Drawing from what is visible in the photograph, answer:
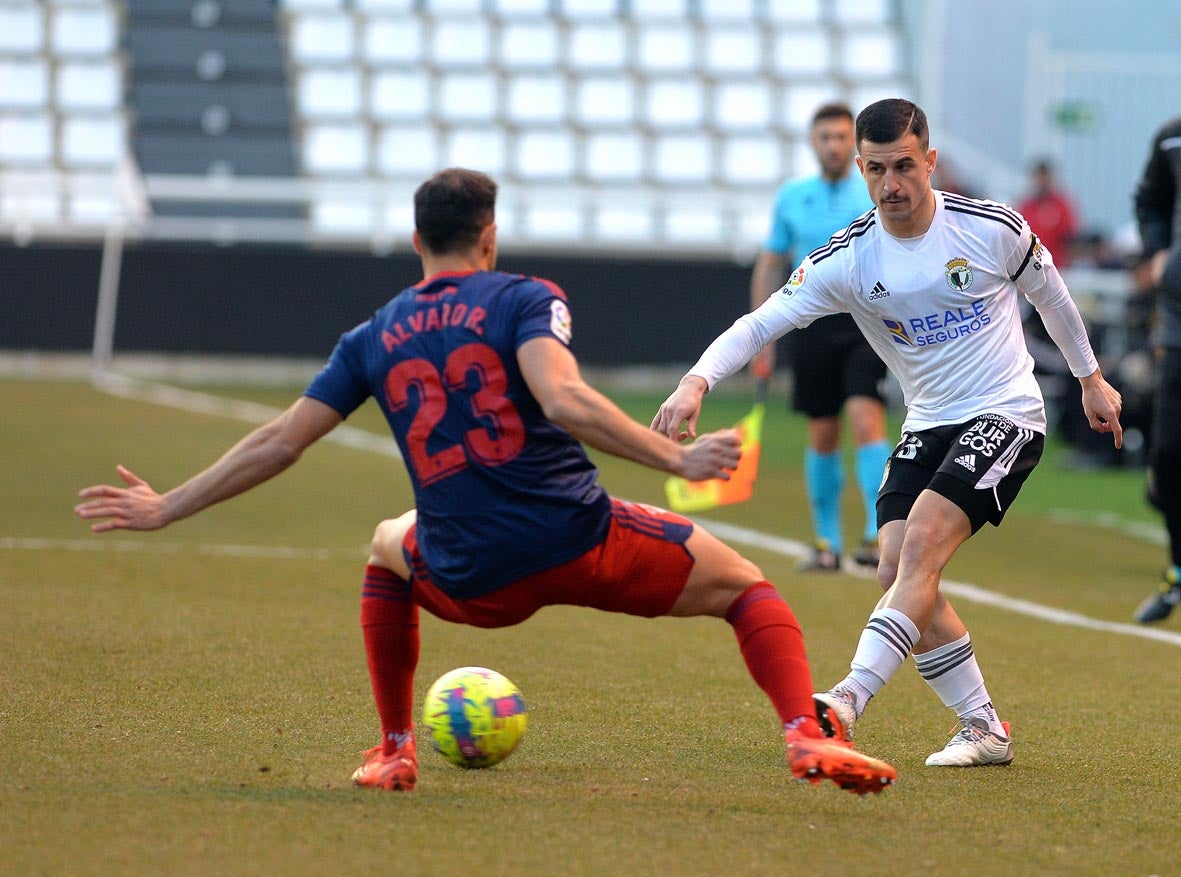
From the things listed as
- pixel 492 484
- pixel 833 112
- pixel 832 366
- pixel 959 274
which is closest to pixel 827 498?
pixel 832 366

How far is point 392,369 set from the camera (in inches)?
160

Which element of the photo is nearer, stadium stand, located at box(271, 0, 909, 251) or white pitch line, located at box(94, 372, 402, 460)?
white pitch line, located at box(94, 372, 402, 460)

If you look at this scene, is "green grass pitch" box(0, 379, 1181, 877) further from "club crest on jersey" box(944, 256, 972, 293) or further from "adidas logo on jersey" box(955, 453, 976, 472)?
"club crest on jersey" box(944, 256, 972, 293)

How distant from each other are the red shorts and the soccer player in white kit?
1.99 ft

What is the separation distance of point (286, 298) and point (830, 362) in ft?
36.5

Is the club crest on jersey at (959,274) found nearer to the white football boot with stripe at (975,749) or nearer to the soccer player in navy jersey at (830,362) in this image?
the white football boot with stripe at (975,749)

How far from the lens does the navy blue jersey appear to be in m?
3.99

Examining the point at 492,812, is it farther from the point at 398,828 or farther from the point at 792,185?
the point at 792,185

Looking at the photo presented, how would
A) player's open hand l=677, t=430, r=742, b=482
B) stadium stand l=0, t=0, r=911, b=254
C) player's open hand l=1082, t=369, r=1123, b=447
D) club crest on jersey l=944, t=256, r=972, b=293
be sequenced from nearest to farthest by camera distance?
player's open hand l=677, t=430, r=742, b=482 → club crest on jersey l=944, t=256, r=972, b=293 → player's open hand l=1082, t=369, r=1123, b=447 → stadium stand l=0, t=0, r=911, b=254

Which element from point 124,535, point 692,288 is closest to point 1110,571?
point 124,535

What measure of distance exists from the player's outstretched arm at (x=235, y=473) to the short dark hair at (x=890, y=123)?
1689 millimetres

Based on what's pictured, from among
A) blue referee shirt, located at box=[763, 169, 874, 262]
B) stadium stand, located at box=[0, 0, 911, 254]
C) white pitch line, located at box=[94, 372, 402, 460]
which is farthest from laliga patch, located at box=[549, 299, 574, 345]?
stadium stand, located at box=[0, 0, 911, 254]

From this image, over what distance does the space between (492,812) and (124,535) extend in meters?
5.85

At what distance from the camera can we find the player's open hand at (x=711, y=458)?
3.77m
